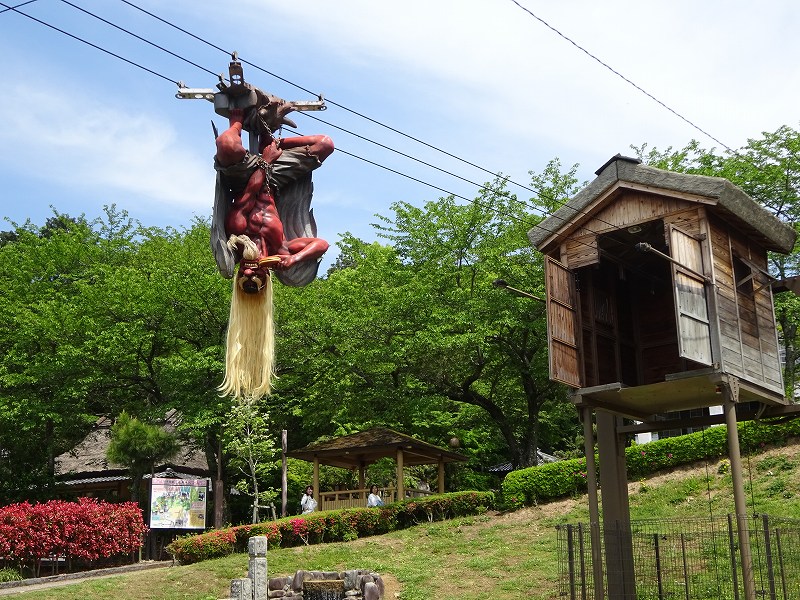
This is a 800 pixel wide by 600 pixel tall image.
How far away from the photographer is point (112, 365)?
104 ft

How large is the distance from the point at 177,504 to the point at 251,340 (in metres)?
22.6

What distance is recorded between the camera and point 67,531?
942 inches

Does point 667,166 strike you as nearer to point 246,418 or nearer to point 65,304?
point 246,418

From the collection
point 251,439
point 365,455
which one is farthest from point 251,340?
point 365,455

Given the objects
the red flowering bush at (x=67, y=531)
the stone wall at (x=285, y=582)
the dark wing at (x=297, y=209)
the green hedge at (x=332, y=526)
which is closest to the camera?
the dark wing at (x=297, y=209)

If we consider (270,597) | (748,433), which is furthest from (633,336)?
(748,433)

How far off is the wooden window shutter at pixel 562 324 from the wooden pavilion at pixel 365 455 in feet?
40.3

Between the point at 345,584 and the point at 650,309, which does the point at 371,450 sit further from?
the point at 650,309

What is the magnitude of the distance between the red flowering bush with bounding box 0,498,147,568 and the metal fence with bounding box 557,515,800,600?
13.0 meters

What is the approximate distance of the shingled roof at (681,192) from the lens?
1436 centimetres

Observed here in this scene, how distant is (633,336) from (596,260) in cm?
265

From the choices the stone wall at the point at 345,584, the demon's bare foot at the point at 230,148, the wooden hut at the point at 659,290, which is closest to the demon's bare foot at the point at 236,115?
the demon's bare foot at the point at 230,148

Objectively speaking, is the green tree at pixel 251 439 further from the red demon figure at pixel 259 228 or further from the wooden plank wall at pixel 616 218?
the red demon figure at pixel 259 228

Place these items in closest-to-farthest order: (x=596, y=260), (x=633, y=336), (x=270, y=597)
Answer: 1. (x=596, y=260)
2. (x=633, y=336)
3. (x=270, y=597)
